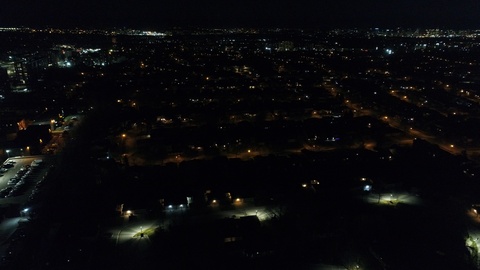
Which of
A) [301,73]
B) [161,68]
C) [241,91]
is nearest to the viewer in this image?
[241,91]

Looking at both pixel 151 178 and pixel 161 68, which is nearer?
pixel 151 178

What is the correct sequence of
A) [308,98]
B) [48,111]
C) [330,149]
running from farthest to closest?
[308,98], [48,111], [330,149]

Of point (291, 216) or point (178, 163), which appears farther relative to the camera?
point (178, 163)

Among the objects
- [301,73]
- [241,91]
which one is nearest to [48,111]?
[241,91]

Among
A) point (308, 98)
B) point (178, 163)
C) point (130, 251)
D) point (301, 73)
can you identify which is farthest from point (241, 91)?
point (130, 251)

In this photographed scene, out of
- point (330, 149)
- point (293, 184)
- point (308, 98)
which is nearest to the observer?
point (293, 184)

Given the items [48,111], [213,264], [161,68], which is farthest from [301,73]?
[213,264]

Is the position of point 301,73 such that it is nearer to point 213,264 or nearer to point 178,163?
point 178,163

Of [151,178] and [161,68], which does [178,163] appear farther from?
[161,68]

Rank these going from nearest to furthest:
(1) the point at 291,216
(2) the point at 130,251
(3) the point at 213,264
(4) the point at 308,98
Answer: (3) the point at 213,264
(2) the point at 130,251
(1) the point at 291,216
(4) the point at 308,98
